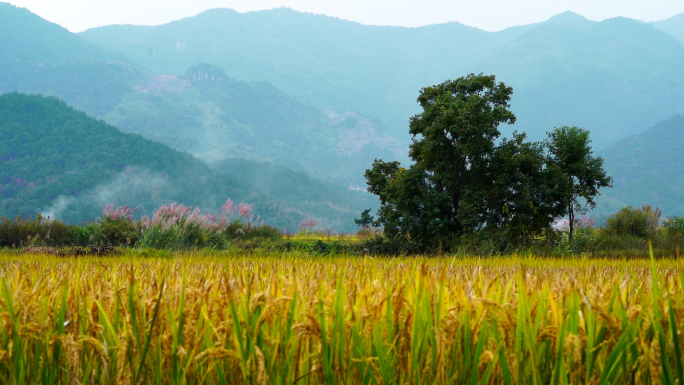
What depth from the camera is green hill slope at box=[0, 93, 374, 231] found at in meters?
76.0

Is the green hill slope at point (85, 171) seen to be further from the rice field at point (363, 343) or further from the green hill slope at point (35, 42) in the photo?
the green hill slope at point (35, 42)

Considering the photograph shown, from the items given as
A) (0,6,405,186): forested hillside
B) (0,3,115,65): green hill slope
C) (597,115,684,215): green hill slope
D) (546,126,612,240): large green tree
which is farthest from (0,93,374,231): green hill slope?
(0,3,115,65): green hill slope

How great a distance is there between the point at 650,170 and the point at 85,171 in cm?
11969

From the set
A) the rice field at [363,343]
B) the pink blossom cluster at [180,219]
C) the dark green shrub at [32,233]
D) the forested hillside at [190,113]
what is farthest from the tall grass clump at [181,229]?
the forested hillside at [190,113]

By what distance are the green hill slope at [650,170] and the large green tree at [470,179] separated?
101020 millimetres

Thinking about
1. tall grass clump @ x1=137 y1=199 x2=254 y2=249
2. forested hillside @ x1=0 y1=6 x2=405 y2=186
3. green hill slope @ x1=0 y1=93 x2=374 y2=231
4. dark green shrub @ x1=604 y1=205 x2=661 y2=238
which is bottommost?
tall grass clump @ x1=137 y1=199 x2=254 y2=249

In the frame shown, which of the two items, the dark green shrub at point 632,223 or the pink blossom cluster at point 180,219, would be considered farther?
the dark green shrub at point 632,223

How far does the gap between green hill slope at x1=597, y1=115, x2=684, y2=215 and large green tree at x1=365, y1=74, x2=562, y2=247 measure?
10102cm

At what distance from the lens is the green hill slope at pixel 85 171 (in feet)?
249

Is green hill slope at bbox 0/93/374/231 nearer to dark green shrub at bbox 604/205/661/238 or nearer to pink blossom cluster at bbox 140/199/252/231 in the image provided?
pink blossom cluster at bbox 140/199/252/231

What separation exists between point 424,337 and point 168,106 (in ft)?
573

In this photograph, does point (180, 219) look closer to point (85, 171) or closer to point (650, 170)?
point (85, 171)

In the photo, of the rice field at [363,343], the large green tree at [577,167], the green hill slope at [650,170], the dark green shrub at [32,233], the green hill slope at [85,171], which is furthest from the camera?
the green hill slope at [650,170]

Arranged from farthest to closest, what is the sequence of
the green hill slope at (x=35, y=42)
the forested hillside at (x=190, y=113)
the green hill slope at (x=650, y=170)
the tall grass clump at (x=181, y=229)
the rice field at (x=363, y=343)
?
the green hill slope at (x=35, y=42) < the forested hillside at (x=190, y=113) < the green hill slope at (x=650, y=170) < the tall grass clump at (x=181, y=229) < the rice field at (x=363, y=343)
